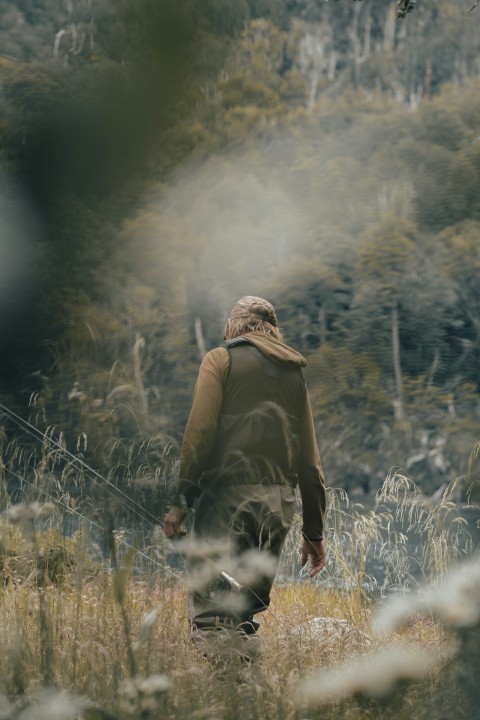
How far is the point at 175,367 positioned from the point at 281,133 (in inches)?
246

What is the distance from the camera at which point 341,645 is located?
193cm

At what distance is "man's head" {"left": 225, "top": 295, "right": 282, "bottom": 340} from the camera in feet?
7.00

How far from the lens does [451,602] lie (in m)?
0.53

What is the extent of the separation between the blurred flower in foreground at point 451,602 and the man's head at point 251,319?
1.60 metres

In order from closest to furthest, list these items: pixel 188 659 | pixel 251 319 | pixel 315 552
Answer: pixel 188 659, pixel 251 319, pixel 315 552

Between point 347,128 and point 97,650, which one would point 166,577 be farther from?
point 347,128

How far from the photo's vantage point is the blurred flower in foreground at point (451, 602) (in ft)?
1.73

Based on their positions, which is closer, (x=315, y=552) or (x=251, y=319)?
(x=251, y=319)

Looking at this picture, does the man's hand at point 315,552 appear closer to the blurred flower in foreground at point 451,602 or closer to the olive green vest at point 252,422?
the olive green vest at point 252,422

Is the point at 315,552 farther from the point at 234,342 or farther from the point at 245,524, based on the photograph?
the point at 234,342

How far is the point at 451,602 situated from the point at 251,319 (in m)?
1.62

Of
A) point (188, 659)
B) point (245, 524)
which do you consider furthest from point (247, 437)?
point (188, 659)

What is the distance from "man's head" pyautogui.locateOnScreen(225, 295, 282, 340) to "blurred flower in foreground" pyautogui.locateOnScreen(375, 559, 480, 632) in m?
1.60

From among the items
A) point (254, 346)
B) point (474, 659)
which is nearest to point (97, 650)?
point (254, 346)
